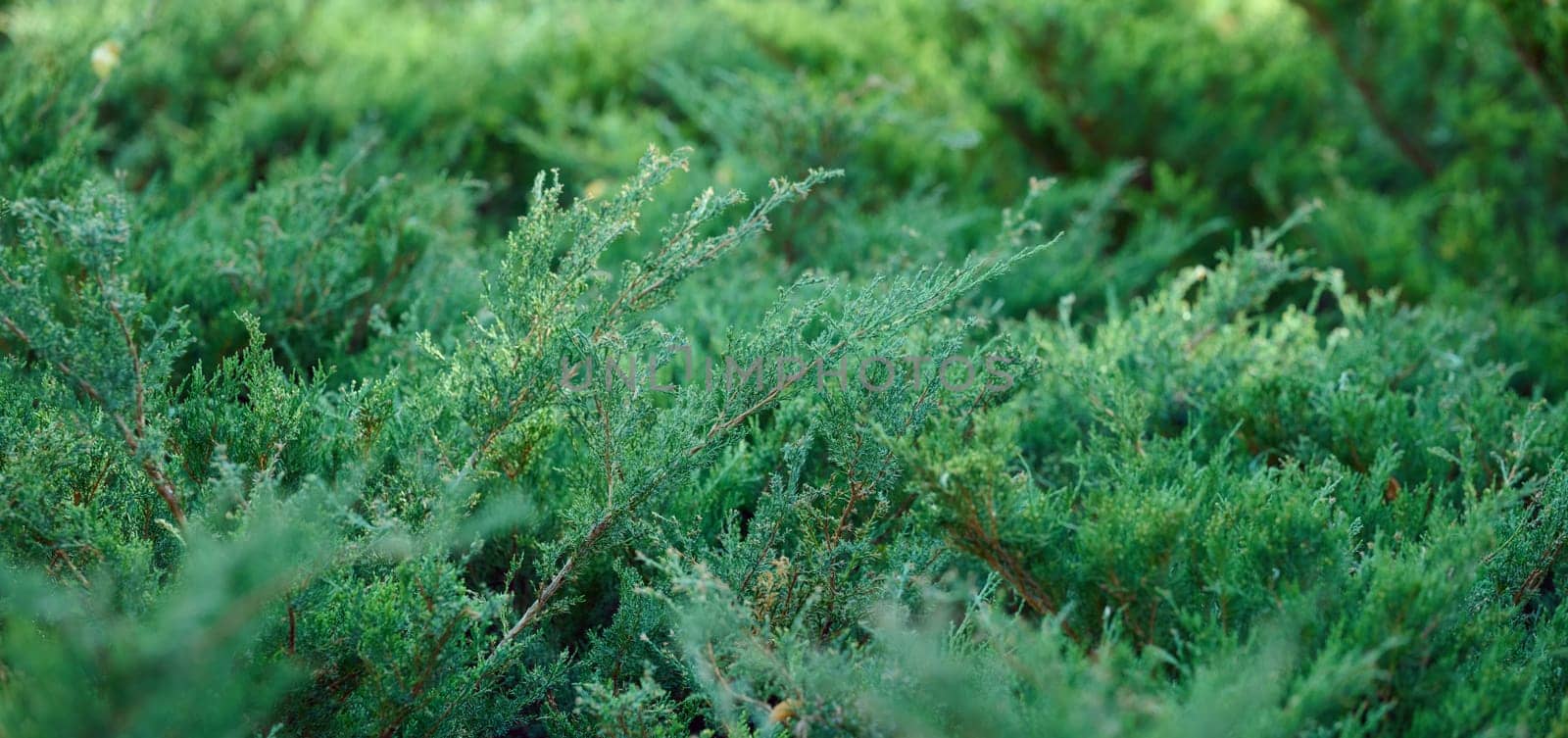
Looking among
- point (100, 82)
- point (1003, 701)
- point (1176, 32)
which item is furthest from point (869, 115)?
point (1003, 701)

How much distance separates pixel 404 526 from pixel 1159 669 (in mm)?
1113

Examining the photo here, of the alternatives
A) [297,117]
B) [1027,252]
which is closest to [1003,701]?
[1027,252]

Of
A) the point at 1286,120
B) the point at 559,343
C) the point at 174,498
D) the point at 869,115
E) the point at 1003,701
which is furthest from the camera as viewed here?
the point at 1286,120

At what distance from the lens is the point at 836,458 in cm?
190

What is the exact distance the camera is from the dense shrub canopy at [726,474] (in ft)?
5.02

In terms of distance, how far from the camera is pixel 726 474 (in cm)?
228

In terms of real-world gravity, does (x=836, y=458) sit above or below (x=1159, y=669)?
above

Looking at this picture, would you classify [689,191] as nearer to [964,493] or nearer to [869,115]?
[869,115]

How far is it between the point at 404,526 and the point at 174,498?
0.33 m

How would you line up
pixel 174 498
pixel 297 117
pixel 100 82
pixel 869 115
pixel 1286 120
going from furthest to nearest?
pixel 1286 120, pixel 297 117, pixel 869 115, pixel 100 82, pixel 174 498

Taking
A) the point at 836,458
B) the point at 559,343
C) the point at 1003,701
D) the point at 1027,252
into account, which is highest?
the point at 1027,252

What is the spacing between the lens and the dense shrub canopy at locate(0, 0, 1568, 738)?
1530 millimetres

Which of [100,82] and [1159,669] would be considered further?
[100,82]

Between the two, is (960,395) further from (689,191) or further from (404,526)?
(689,191)
